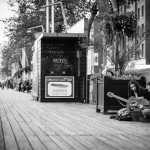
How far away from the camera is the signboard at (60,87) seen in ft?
71.4

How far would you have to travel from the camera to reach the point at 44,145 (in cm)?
683

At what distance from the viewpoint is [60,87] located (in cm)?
2180

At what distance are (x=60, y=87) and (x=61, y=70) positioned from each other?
0.74m

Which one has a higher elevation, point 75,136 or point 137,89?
point 137,89

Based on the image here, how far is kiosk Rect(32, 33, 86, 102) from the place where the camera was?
21.8 meters

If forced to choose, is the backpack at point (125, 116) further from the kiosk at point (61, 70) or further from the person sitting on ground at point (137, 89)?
the kiosk at point (61, 70)

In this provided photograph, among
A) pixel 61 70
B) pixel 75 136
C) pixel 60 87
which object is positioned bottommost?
pixel 75 136

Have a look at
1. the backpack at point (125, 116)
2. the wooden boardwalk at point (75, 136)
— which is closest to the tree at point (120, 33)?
the backpack at point (125, 116)

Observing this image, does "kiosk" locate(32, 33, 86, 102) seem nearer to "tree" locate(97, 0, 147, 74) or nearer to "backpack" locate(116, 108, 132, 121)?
"tree" locate(97, 0, 147, 74)

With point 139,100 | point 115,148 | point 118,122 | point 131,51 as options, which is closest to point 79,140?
point 115,148

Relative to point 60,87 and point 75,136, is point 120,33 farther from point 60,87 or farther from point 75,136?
point 75,136

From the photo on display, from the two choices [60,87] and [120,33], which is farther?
[60,87]

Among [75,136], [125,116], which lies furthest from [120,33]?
[75,136]

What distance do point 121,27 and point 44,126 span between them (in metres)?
7.19
